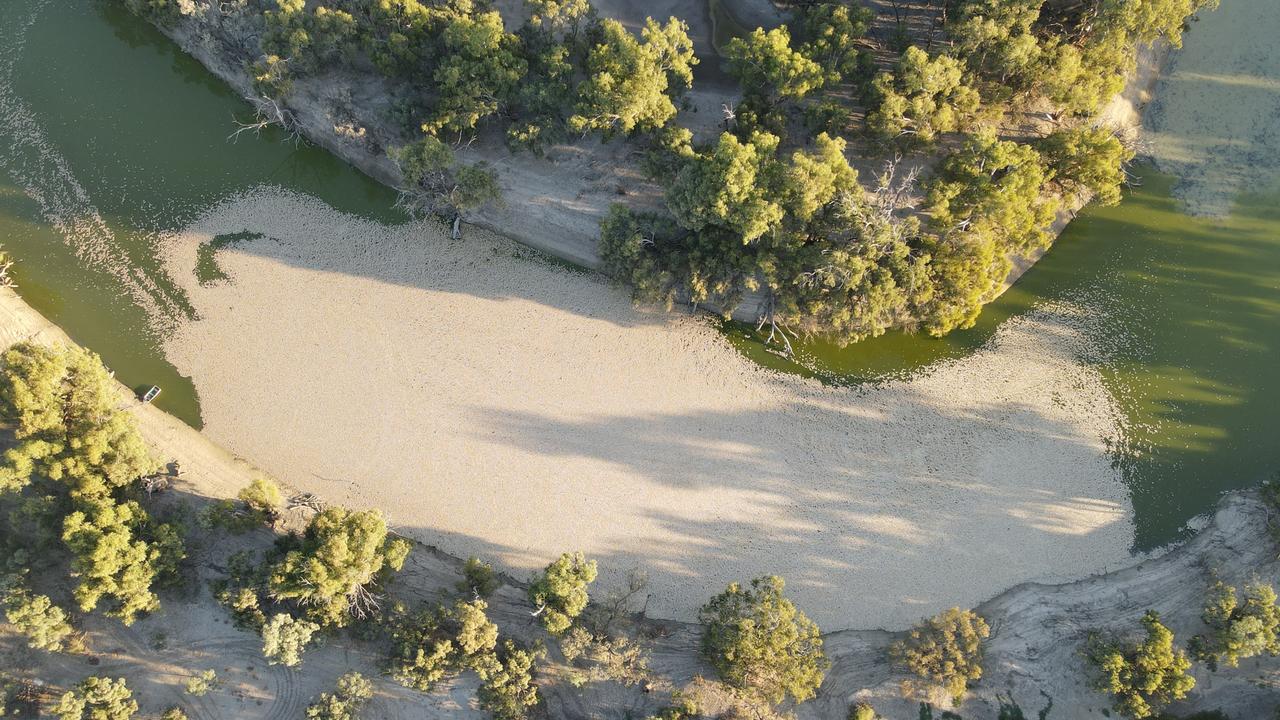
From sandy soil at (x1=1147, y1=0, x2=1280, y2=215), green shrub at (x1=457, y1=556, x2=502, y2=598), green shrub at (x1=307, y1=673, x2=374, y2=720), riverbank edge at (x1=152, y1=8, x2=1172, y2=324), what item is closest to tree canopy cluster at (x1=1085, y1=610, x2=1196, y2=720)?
riverbank edge at (x1=152, y1=8, x2=1172, y2=324)

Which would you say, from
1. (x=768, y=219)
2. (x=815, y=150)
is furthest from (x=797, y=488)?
(x=815, y=150)

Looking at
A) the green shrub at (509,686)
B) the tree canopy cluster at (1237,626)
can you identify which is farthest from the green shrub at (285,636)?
the tree canopy cluster at (1237,626)

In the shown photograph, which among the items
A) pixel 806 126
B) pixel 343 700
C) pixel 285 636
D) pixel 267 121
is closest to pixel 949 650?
pixel 806 126

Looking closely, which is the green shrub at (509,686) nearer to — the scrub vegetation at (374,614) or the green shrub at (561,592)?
the scrub vegetation at (374,614)

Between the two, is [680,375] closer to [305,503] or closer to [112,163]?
[305,503]

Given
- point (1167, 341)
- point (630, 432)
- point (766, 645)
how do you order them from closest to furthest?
1. point (766, 645)
2. point (630, 432)
3. point (1167, 341)

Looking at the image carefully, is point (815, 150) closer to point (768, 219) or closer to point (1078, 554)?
point (768, 219)

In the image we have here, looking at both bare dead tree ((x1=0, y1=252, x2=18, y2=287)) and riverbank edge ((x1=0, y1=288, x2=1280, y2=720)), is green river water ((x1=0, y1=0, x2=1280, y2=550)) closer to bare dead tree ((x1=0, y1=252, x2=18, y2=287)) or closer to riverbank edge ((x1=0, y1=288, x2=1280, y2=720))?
bare dead tree ((x1=0, y1=252, x2=18, y2=287))

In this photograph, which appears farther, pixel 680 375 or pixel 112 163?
pixel 112 163
